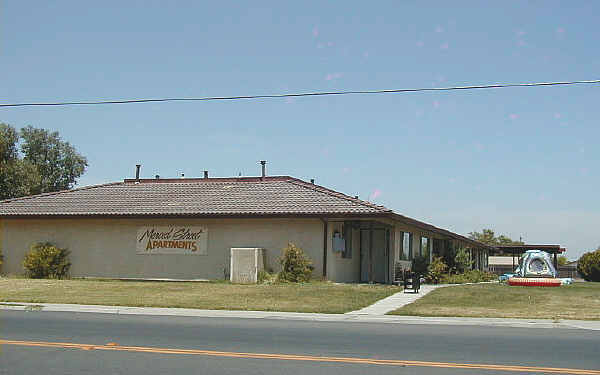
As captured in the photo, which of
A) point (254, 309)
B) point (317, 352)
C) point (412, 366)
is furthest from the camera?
point (254, 309)

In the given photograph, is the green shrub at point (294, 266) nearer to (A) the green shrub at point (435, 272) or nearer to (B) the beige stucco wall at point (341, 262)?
(B) the beige stucco wall at point (341, 262)

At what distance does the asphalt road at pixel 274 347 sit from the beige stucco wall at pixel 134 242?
508 inches

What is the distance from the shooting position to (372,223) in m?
30.6

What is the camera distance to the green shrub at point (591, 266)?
41.9 metres

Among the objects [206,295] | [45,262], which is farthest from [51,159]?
[206,295]

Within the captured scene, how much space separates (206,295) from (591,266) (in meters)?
27.2

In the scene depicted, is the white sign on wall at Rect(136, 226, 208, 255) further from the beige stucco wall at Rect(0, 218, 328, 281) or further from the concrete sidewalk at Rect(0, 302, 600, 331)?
the concrete sidewalk at Rect(0, 302, 600, 331)

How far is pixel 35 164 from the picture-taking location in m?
64.4

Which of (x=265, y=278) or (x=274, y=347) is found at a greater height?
(x=265, y=278)

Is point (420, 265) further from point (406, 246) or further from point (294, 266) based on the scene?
point (294, 266)

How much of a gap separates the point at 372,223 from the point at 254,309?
39.5 feet

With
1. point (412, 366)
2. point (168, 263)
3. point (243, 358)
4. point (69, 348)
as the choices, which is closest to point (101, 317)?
point (69, 348)

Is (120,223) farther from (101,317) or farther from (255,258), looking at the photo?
(101,317)

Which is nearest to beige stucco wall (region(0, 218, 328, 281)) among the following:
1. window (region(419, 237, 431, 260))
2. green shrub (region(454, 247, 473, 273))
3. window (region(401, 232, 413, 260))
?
window (region(401, 232, 413, 260))
